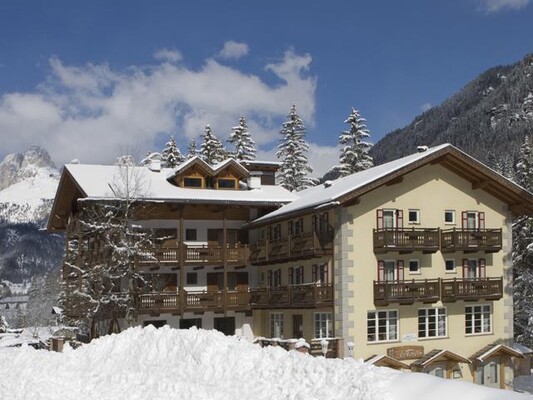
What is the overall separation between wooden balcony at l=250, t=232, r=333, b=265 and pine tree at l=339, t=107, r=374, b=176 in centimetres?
2132

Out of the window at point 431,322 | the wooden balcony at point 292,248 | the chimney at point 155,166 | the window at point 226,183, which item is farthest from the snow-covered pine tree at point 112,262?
the window at point 431,322

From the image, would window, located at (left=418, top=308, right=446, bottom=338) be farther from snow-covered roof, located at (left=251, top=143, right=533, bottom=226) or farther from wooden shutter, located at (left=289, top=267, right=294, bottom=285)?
wooden shutter, located at (left=289, top=267, right=294, bottom=285)

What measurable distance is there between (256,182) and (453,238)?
45.5ft

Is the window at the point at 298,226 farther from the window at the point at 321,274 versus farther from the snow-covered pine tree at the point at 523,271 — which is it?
the snow-covered pine tree at the point at 523,271

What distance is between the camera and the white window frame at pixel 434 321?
37406 mm

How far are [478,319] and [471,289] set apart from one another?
236 centimetres

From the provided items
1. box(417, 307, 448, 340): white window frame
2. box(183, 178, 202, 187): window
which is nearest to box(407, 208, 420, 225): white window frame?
box(417, 307, 448, 340): white window frame

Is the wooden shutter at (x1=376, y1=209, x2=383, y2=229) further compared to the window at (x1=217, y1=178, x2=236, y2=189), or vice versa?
the window at (x1=217, y1=178, x2=236, y2=189)

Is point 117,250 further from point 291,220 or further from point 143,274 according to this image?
point 291,220

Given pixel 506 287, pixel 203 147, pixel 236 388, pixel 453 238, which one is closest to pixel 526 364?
pixel 506 287

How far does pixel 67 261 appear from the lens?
1719 inches

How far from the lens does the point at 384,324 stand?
1441 inches

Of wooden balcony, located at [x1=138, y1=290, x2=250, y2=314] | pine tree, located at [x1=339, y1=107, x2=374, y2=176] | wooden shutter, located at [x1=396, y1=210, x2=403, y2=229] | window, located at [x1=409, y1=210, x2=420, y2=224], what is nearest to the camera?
wooden shutter, located at [x1=396, y1=210, x2=403, y2=229]

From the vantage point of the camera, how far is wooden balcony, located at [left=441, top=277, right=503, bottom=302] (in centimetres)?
3725
